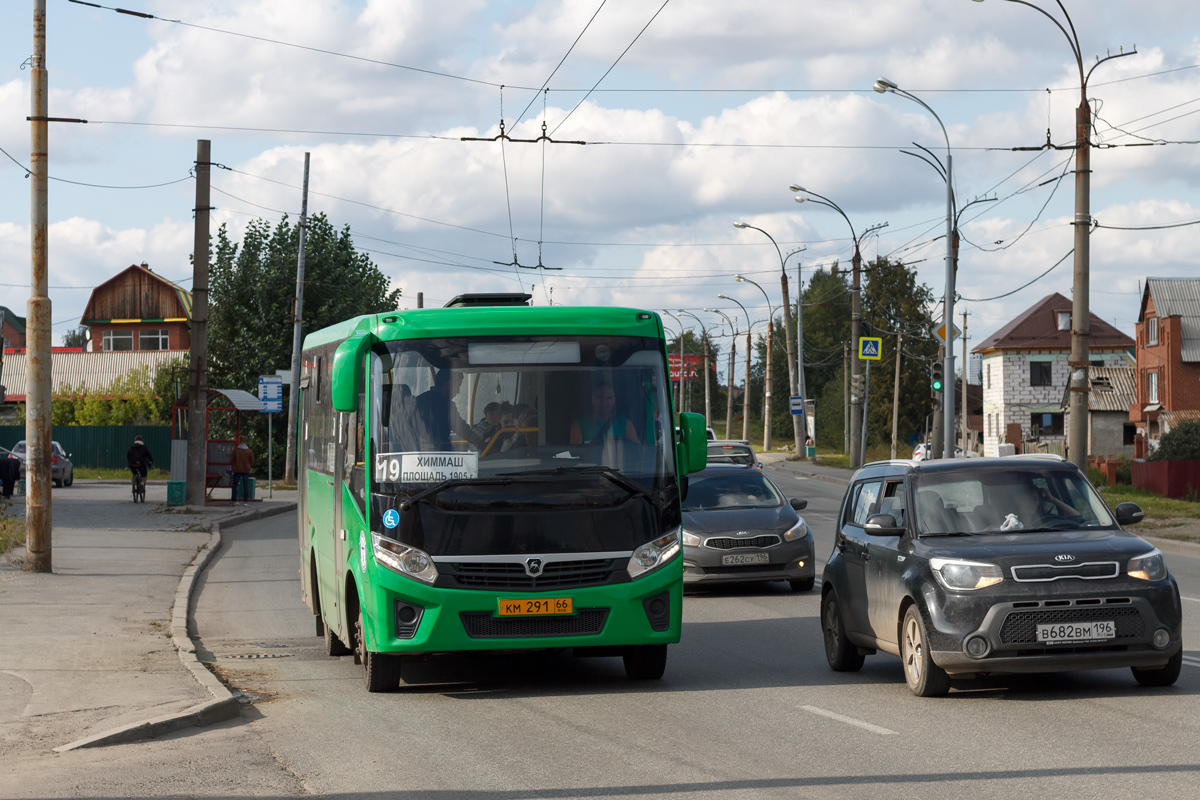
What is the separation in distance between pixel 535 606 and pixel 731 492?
8035 millimetres

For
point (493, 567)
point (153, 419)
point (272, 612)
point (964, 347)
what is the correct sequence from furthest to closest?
point (964, 347)
point (153, 419)
point (272, 612)
point (493, 567)

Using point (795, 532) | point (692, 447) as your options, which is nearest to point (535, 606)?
point (692, 447)

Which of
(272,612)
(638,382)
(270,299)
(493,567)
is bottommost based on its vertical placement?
(272,612)

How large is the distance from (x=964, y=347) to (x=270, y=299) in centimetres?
3798

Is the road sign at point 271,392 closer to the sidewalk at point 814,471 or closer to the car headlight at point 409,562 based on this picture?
the sidewalk at point 814,471

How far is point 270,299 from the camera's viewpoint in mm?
55656

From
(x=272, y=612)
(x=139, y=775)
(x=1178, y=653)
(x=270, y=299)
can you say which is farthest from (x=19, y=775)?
(x=270, y=299)

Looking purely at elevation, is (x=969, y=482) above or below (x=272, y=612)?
above

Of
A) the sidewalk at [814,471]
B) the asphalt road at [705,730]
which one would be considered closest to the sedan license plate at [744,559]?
the asphalt road at [705,730]

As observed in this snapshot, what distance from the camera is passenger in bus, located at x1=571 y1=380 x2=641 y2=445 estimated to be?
1001cm

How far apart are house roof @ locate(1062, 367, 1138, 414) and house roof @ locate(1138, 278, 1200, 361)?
8.77m

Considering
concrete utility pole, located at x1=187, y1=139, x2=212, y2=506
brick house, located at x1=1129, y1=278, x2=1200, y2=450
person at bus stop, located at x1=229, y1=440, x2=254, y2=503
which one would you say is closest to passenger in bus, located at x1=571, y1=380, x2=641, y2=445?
concrete utility pole, located at x1=187, y1=139, x2=212, y2=506

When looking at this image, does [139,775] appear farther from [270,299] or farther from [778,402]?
[778,402]

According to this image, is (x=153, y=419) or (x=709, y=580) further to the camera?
(x=153, y=419)
